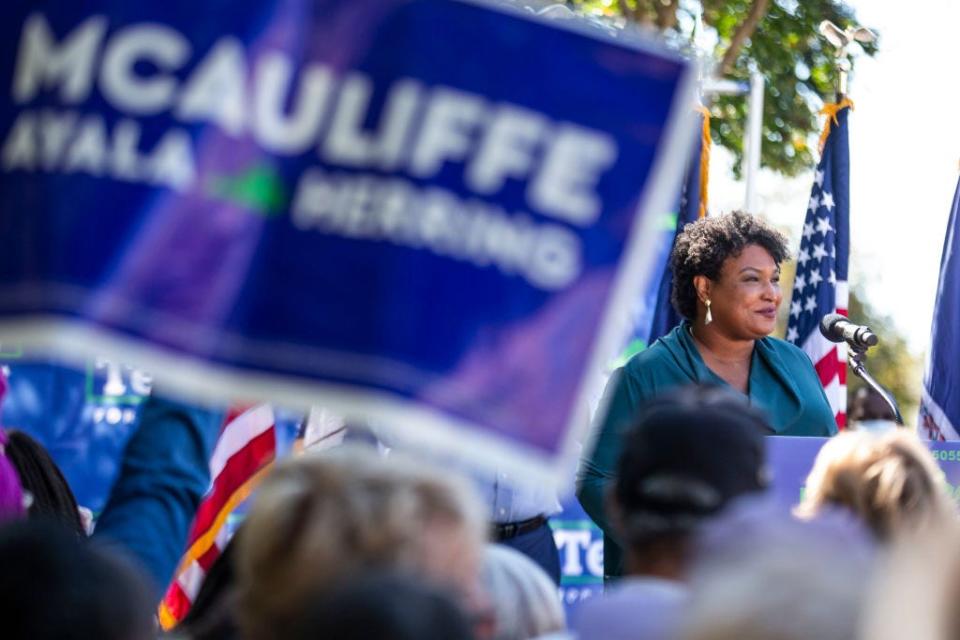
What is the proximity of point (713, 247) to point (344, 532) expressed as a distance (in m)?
3.85

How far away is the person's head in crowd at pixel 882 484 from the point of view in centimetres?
332

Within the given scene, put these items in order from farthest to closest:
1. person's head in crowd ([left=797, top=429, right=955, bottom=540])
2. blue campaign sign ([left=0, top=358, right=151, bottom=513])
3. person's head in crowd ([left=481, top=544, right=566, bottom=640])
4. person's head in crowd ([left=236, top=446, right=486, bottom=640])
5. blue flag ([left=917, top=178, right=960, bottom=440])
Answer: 1. blue flag ([left=917, top=178, right=960, bottom=440])
2. blue campaign sign ([left=0, top=358, right=151, bottom=513])
3. person's head in crowd ([left=797, top=429, right=955, bottom=540])
4. person's head in crowd ([left=481, top=544, right=566, bottom=640])
5. person's head in crowd ([left=236, top=446, right=486, bottom=640])

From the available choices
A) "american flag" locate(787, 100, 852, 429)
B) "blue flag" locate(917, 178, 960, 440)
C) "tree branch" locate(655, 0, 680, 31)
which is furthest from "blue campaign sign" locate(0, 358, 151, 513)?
"tree branch" locate(655, 0, 680, 31)

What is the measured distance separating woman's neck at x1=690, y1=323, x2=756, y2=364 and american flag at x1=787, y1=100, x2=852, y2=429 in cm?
293

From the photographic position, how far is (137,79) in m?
2.60

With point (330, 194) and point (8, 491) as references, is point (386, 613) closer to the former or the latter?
point (330, 194)

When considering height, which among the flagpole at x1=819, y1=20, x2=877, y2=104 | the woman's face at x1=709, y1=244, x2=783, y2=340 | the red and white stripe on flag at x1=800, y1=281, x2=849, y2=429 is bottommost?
the red and white stripe on flag at x1=800, y1=281, x2=849, y2=429

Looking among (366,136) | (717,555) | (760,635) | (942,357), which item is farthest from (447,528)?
(942,357)

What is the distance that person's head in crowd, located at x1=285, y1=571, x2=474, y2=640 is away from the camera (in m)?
1.86

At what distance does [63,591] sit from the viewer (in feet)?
7.06

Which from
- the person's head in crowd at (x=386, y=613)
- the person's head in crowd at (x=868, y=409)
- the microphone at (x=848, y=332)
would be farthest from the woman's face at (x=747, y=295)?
the person's head in crowd at (x=868, y=409)

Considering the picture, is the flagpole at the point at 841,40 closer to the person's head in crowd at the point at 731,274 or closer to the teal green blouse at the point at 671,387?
the person's head in crowd at the point at 731,274

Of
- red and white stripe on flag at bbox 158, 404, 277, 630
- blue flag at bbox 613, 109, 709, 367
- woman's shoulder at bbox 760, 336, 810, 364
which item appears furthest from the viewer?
blue flag at bbox 613, 109, 709, 367

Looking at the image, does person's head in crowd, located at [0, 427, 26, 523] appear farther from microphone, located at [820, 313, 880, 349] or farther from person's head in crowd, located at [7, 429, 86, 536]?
microphone, located at [820, 313, 880, 349]
